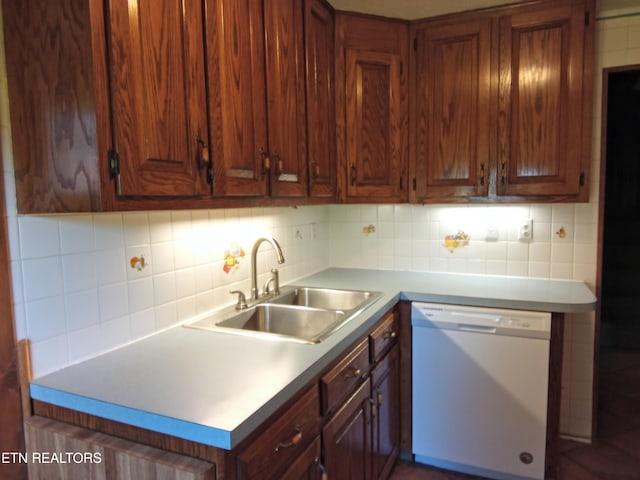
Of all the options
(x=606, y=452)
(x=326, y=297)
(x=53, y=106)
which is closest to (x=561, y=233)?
(x=606, y=452)

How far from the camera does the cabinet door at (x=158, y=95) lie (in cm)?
100

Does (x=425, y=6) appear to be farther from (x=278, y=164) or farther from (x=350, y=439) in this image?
(x=350, y=439)

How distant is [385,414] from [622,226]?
352 cm

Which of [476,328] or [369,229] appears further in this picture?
[369,229]

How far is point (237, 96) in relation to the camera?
4.57ft

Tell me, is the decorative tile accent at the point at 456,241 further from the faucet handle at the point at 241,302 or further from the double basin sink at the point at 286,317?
the faucet handle at the point at 241,302

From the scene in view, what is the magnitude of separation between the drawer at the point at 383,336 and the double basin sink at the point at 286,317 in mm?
108

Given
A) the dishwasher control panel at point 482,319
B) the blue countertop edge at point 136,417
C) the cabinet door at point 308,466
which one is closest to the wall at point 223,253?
the blue countertop edge at point 136,417

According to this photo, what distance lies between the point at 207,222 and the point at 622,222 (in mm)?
4096

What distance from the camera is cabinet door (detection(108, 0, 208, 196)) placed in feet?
3.27

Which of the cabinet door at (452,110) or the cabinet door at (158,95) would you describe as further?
the cabinet door at (452,110)

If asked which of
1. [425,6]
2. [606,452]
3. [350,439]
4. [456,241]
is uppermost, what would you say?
[425,6]

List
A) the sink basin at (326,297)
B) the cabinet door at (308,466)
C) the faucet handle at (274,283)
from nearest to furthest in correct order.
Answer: the cabinet door at (308,466) < the faucet handle at (274,283) < the sink basin at (326,297)

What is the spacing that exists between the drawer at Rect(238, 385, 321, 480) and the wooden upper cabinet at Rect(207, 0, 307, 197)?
0.68 meters
